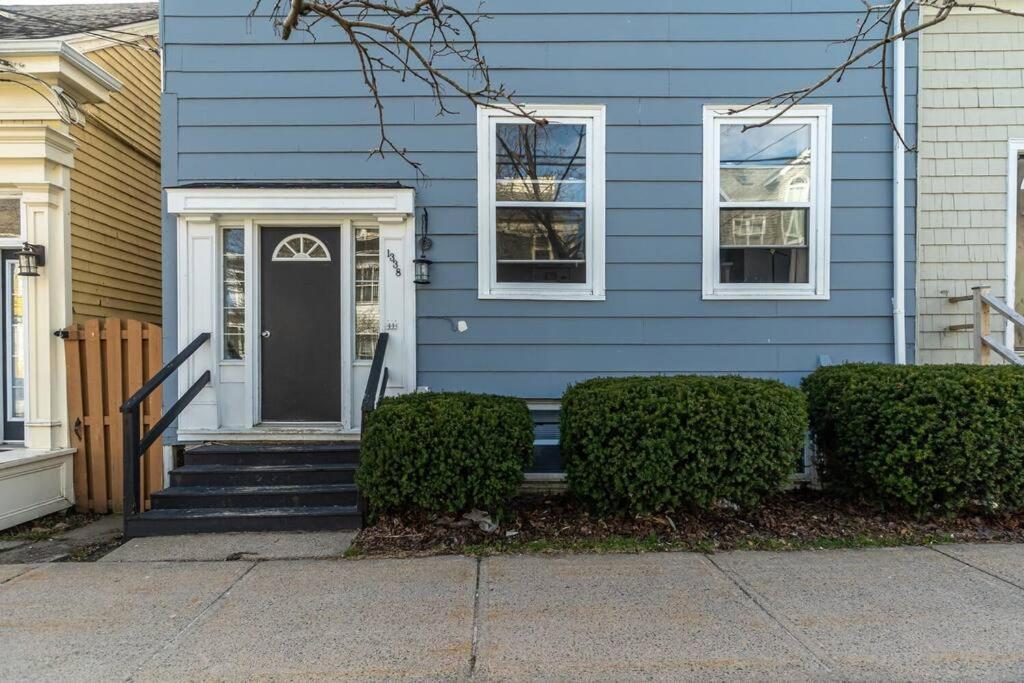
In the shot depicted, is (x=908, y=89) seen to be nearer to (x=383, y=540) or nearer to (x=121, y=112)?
(x=383, y=540)

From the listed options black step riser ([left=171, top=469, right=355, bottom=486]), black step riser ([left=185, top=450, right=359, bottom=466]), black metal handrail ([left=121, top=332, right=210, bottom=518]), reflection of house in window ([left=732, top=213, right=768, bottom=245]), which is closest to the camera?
black metal handrail ([left=121, top=332, right=210, bottom=518])

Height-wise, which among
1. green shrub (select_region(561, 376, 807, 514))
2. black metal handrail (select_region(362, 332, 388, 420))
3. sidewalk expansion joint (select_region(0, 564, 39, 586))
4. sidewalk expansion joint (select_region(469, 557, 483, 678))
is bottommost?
sidewalk expansion joint (select_region(0, 564, 39, 586))

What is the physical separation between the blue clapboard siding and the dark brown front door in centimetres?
83

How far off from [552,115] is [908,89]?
330 cm

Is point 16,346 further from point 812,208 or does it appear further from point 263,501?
point 812,208

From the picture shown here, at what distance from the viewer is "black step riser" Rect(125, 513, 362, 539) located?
439 centimetres

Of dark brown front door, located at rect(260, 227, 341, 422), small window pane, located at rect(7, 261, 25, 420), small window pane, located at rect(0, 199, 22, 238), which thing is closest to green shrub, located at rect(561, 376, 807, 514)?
dark brown front door, located at rect(260, 227, 341, 422)

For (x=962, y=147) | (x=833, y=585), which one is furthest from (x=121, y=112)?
(x=962, y=147)

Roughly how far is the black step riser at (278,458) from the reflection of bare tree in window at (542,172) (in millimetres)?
2608

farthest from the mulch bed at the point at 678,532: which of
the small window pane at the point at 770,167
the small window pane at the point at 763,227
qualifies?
the small window pane at the point at 770,167

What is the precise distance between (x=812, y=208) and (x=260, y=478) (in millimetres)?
5462

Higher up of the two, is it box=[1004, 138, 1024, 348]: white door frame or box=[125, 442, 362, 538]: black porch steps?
box=[1004, 138, 1024, 348]: white door frame

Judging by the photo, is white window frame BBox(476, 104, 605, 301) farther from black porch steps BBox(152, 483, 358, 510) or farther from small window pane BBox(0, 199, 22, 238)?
small window pane BBox(0, 199, 22, 238)

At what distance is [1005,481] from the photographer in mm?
4199
